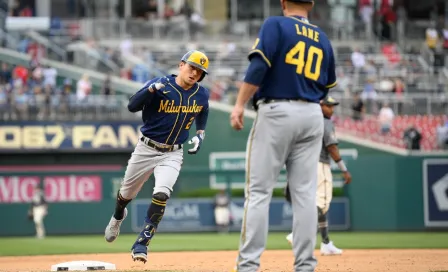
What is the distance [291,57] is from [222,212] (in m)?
14.1

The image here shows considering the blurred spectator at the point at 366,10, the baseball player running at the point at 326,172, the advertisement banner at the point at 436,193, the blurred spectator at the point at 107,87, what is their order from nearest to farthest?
the baseball player running at the point at 326,172
the advertisement banner at the point at 436,193
the blurred spectator at the point at 107,87
the blurred spectator at the point at 366,10

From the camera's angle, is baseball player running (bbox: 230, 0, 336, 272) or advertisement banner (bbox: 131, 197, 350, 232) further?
advertisement banner (bbox: 131, 197, 350, 232)

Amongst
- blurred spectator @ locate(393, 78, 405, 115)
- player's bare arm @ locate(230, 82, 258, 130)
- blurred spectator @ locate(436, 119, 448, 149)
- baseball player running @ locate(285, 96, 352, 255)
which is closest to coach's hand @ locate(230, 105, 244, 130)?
player's bare arm @ locate(230, 82, 258, 130)

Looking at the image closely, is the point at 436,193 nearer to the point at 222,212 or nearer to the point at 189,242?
the point at 222,212

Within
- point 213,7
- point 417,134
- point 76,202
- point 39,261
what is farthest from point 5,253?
point 213,7

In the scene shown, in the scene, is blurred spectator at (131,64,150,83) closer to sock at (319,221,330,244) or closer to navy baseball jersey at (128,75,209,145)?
sock at (319,221,330,244)

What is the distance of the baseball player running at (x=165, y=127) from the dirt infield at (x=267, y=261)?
85 cm

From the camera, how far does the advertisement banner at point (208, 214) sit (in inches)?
854

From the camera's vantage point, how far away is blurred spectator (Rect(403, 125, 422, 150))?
77.2ft

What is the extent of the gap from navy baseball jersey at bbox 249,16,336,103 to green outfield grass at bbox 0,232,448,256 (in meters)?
7.86

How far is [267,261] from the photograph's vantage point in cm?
1177

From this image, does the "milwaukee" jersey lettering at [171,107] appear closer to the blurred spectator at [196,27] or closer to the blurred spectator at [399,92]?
the blurred spectator at [399,92]

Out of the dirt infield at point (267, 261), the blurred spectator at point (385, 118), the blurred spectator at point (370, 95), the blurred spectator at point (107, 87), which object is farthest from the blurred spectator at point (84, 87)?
the dirt infield at point (267, 261)

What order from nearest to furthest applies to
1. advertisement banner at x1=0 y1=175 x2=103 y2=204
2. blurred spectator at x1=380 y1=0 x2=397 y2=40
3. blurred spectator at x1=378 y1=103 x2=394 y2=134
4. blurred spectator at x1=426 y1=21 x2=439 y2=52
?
1. advertisement banner at x1=0 y1=175 x2=103 y2=204
2. blurred spectator at x1=378 y1=103 x2=394 y2=134
3. blurred spectator at x1=426 y1=21 x2=439 y2=52
4. blurred spectator at x1=380 y1=0 x2=397 y2=40
